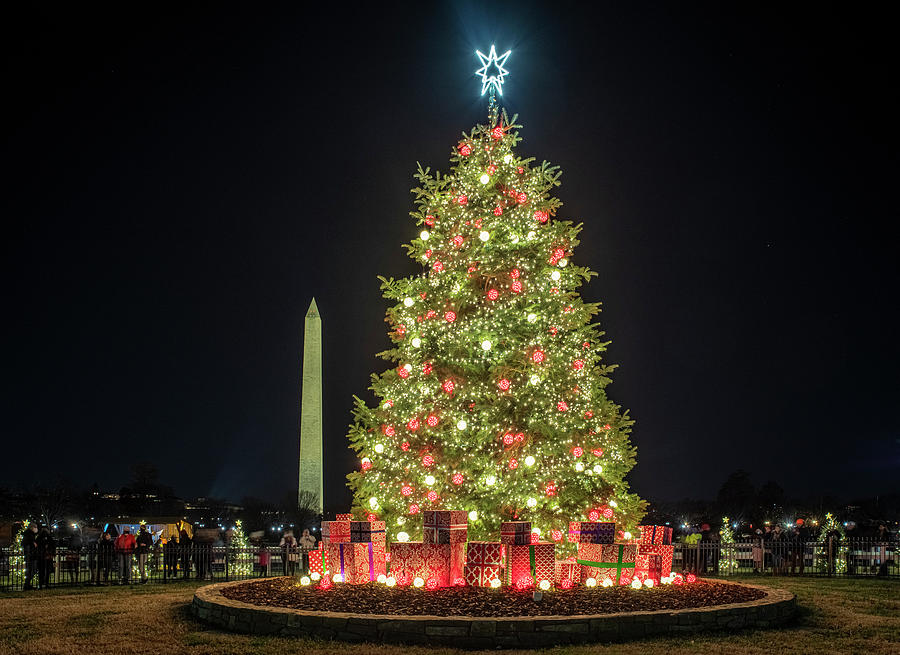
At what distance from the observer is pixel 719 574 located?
23.0 metres

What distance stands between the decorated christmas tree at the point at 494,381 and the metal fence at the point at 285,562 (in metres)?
7.83

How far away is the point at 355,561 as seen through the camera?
1362cm

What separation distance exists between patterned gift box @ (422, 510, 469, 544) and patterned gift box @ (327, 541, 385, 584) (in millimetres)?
1348

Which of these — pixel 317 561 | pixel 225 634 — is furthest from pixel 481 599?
pixel 317 561

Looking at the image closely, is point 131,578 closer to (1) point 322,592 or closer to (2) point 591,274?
(1) point 322,592

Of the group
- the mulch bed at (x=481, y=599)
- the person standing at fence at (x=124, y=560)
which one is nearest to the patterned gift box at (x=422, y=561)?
the mulch bed at (x=481, y=599)

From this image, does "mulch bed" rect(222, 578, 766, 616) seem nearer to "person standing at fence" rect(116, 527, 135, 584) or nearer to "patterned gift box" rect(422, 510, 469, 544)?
"patterned gift box" rect(422, 510, 469, 544)

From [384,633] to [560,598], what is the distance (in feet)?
9.61

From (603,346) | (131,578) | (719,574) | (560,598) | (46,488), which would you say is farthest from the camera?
(46,488)

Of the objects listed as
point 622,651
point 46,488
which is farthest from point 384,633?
point 46,488

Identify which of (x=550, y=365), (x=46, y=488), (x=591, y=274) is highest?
(x=591, y=274)

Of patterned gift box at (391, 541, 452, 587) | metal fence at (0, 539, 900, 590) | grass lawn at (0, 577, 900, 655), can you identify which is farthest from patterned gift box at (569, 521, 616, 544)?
metal fence at (0, 539, 900, 590)

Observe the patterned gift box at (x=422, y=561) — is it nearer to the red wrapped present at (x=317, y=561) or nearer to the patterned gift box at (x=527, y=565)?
the patterned gift box at (x=527, y=565)

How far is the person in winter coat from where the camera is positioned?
61.5 ft
